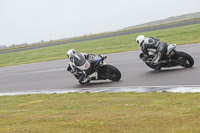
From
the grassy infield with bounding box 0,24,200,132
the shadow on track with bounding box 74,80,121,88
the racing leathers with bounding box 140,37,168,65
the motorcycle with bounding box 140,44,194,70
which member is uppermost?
the racing leathers with bounding box 140,37,168,65

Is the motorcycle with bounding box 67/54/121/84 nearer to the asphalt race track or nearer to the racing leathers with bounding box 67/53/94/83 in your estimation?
the racing leathers with bounding box 67/53/94/83

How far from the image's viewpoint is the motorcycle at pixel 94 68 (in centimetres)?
1224

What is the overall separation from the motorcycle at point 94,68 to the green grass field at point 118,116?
3.03 metres

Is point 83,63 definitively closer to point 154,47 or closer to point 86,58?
point 86,58

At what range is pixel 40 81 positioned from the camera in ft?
52.5

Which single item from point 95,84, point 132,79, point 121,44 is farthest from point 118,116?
point 121,44

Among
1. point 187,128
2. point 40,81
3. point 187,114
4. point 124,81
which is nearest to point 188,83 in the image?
point 124,81

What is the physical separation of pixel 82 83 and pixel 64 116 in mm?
6277

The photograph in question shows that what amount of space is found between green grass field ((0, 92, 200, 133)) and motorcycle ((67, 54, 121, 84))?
9.94 feet

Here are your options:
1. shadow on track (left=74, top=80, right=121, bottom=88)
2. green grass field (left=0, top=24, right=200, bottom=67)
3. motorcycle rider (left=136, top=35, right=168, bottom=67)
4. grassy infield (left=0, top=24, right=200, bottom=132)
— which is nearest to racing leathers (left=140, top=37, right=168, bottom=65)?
motorcycle rider (left=136, top=35, right=168, bottom=67)

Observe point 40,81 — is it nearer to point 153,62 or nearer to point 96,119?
point 153,62

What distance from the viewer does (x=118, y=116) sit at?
251 inches

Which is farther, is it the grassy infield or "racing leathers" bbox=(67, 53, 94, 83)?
"racing leathers" bbox=(67, 53, 94, 83)

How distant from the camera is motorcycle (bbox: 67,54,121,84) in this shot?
12.2 m
